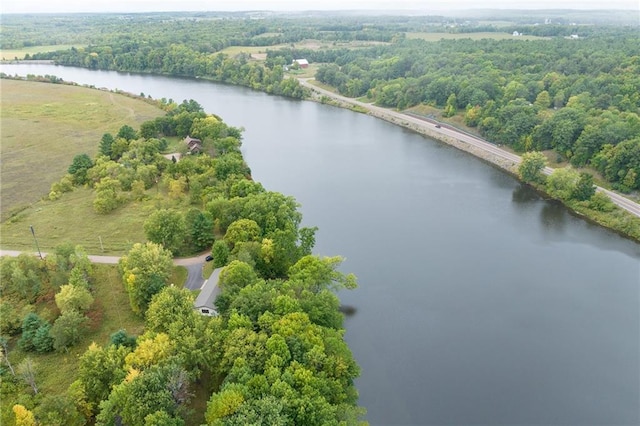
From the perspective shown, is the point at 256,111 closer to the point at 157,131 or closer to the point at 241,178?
the point at 157,131

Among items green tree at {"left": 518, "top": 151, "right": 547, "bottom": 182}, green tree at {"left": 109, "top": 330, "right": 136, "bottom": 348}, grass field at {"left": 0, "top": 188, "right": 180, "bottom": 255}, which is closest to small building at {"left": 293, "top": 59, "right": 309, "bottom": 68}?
green tree at {"left": 518, "top": 151, "right": 547, "bottom": 182}

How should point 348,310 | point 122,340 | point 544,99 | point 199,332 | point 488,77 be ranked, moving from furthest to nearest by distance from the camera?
point 488,77 < point 544,99 < point 348,310 < point 122,340 < point 199,332

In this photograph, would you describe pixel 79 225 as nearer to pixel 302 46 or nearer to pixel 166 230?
pixel 166 230

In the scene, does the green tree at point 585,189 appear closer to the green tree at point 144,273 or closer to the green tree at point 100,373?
the green tree at point 144,273

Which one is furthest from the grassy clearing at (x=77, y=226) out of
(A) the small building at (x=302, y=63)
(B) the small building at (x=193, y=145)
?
(A) the small building at (x=302, y=63)

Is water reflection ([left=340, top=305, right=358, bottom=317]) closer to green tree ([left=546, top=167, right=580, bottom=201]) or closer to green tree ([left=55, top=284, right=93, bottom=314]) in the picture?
green tree ([left=55, top=284, right=93, bottom=314])

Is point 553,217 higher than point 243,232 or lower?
lower

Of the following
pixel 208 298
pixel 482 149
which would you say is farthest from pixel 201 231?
pixel 482 149
